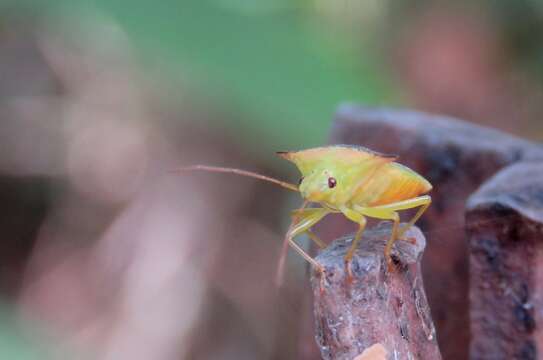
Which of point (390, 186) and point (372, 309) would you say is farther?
point (390, 186)

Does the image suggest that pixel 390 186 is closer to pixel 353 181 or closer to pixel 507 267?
pixel 353 181

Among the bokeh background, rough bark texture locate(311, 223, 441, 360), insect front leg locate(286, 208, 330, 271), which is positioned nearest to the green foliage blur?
the bokeh background

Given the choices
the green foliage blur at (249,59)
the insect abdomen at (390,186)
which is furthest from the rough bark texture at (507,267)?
the green foliage blur at (249,59)

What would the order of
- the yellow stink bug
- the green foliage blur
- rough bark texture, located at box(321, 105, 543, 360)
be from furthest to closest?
the green foliage blur → rough bark texture, located at box(321, 105, 543, 360) → the yellow stink bug

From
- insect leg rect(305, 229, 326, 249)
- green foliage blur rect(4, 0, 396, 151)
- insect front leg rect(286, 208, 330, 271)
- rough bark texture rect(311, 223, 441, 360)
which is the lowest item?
rough bark texture rect(311, 223, 441, 360)

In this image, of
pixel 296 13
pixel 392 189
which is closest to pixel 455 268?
pixel 392 189

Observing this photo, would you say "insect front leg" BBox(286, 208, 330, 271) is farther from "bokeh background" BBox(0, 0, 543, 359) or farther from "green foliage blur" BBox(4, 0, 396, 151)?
"green foliage blur" BBox(4, 0, 396, 151)

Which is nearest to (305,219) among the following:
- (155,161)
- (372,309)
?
(372,309)
